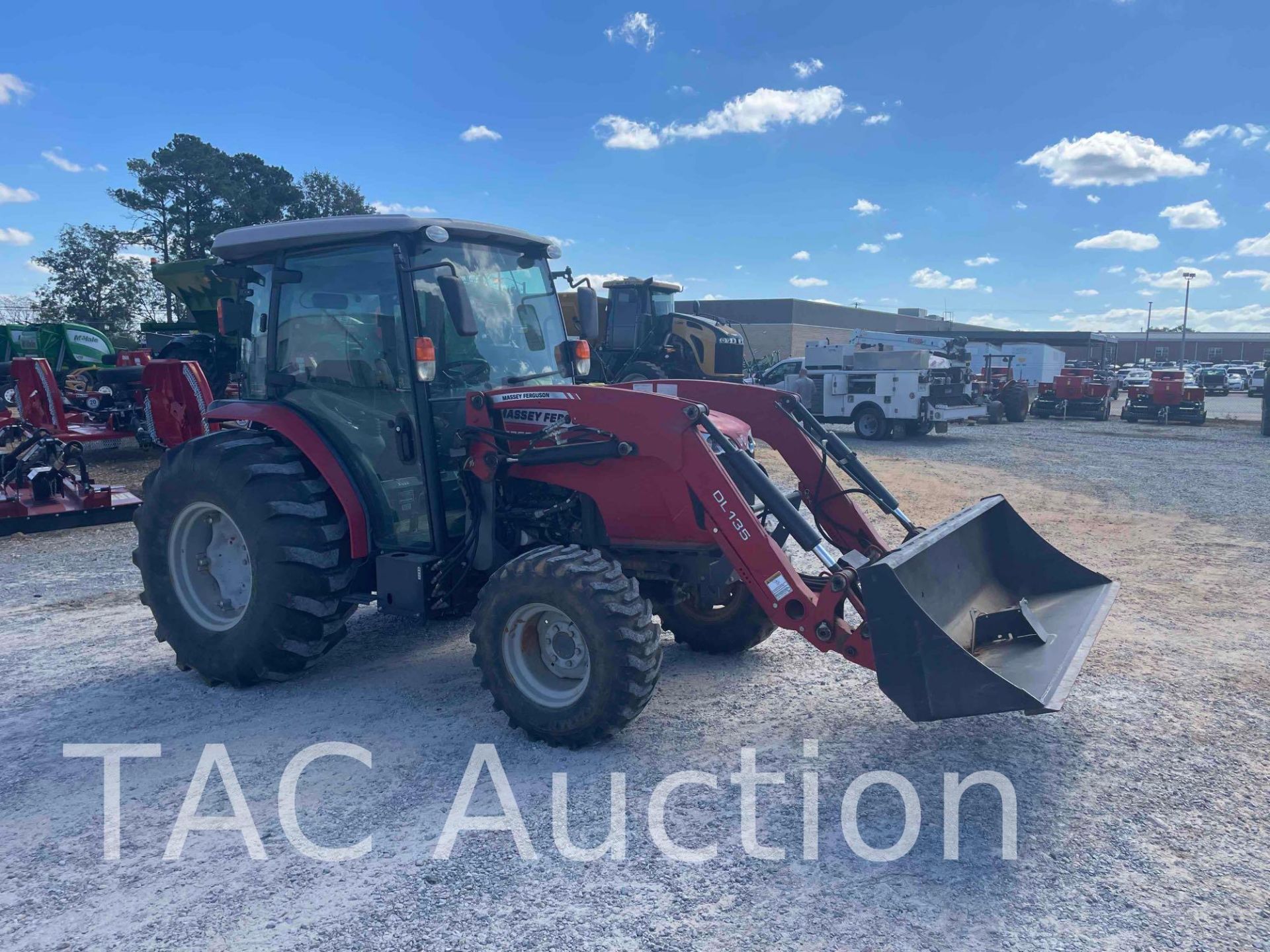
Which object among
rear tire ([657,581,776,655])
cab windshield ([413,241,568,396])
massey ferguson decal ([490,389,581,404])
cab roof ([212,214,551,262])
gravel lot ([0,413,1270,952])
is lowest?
gravel lot ([0,413,1270,952])

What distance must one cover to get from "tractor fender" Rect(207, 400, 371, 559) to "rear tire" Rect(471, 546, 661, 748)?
0.99 m

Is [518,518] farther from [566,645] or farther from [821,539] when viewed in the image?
[821,539]

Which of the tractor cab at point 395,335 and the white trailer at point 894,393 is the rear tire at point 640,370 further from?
the tractor cab at point 395,335

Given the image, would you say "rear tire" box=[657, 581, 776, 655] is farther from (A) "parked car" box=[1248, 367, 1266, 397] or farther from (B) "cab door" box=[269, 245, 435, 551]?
(A) "parked car" box=[1248, 367, 1266, 397]

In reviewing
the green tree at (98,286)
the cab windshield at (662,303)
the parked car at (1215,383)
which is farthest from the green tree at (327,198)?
the parked car at (1215,383)

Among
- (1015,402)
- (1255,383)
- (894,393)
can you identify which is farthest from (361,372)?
(1255,383)

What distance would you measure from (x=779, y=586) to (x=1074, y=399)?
28.5 meters

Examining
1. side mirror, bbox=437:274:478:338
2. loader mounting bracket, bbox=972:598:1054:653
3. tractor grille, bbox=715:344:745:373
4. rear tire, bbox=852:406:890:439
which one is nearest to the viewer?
side mirror, bbox=437:274:478:338

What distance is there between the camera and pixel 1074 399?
1136 inches

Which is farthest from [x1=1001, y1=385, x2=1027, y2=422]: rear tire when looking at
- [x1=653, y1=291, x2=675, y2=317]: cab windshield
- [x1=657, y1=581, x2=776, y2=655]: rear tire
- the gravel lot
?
[x1=657, y1=581, x2=776, y2=655]: rear tire

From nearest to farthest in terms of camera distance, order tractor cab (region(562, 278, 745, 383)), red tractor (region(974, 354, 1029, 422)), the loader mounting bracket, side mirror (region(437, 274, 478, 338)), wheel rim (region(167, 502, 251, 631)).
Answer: side mirror (region(437, 274, 478, 338)) → the loader mounting bracket → wheel rim (region(167, 502, 251, 631)) → tractor cab (region(562, 278, 745, 383)) → red tractor (region(974, 354, 1029, 422))

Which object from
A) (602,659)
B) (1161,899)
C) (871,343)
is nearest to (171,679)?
(602,659)

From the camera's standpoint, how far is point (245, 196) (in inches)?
1494

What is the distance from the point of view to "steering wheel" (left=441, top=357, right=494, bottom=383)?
491 cm
